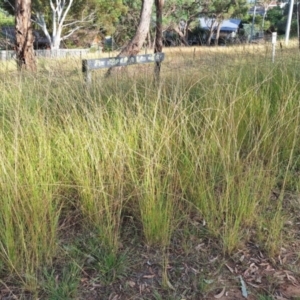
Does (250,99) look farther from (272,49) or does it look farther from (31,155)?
(272,49)

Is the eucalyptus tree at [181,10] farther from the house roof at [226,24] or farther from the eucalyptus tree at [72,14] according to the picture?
the house roof at [226,24]

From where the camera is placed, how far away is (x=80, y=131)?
9.34 ft

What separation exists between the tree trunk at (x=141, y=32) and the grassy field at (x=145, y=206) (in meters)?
6.03

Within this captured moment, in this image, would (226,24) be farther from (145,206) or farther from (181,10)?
(145,206)

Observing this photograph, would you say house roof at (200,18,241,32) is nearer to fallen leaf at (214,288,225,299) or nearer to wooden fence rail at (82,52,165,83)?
wooden fence rail at (82,52,165,83)

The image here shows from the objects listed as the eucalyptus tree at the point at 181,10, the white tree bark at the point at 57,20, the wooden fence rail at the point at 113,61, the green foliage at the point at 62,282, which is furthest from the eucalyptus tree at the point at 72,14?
the green foliage at the point at 62,282

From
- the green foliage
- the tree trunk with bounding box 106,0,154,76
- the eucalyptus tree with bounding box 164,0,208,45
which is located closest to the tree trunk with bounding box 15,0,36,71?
the tree trunk with bounding box 106,0,154,76

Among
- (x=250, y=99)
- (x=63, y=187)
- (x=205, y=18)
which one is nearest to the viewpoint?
(x=63, y=187)

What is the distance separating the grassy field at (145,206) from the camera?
206 centimetres

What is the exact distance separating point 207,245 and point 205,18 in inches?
1482

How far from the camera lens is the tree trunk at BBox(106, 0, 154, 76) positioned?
29.0 feet

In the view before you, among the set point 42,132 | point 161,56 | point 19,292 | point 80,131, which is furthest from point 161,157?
point 161,56

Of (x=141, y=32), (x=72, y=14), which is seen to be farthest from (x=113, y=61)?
(x=72, y=14)

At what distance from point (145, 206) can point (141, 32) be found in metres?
7.40
